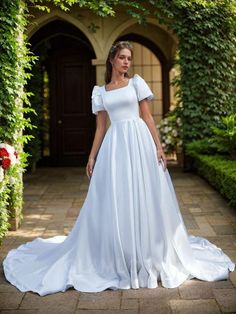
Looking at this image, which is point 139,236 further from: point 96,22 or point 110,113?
point 96,22

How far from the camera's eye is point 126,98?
145 inches

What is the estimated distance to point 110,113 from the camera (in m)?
3.78

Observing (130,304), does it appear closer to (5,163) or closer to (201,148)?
(5,163)

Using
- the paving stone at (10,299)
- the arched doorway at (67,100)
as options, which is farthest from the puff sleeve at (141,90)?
the arched doorway at (67,100)

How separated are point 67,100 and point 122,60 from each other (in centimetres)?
773

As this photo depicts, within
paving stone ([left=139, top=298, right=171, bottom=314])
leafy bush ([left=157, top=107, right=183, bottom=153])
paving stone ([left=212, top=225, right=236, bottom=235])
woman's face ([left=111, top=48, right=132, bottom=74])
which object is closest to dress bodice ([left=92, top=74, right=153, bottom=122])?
woman's face ([left=111, top=48, right=132, bottom=74])

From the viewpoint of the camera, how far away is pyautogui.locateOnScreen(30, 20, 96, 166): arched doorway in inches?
439

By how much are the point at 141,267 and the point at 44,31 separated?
8.33 metres

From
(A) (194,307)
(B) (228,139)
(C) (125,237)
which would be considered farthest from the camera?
(B) (228,139)

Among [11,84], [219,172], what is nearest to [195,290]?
[11,84]

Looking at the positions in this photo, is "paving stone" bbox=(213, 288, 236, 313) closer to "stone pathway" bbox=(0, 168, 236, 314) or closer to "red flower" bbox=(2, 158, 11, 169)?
"stone pathway" bbox=(0, 168, 236, 314)

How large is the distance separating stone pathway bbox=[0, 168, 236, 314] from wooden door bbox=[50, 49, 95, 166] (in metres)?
1.40

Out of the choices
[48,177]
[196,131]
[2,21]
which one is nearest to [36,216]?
[2,21]

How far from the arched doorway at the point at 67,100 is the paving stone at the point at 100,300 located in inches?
320
